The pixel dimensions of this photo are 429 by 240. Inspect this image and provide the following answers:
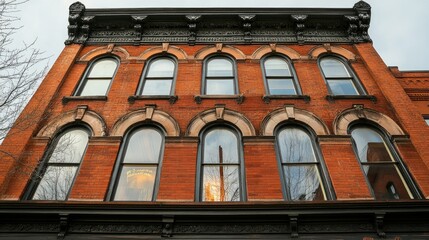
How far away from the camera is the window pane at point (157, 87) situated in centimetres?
1060

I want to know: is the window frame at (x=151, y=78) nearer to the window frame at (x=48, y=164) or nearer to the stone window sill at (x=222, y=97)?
the stone window sill at (x=222, y=97)

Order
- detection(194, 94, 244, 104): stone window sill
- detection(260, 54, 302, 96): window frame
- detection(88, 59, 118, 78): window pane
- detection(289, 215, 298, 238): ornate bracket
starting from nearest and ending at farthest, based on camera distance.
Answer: detection(289, 215, 298, 238): ornate bracket
detection(194, 94, 244, 104): stone window sill
detection(260, 54, 302, 96): window frame
detection(88, 59, 118, 78): window pane

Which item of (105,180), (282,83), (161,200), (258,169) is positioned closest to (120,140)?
(105,180)

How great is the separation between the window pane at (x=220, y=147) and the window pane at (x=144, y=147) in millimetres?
1304

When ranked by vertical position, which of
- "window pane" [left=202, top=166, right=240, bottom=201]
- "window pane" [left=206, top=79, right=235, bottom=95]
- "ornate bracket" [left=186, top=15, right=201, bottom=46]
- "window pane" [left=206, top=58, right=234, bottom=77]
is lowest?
"window pane" [left=202, top=166, right=240, bottom=201]

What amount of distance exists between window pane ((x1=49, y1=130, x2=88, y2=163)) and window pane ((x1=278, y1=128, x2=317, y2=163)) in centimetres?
533

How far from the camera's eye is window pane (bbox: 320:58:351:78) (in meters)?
11.4

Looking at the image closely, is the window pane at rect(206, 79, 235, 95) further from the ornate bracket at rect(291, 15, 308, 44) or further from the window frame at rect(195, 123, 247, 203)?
the ornate bracket at rect(291, 15, 308, 44)

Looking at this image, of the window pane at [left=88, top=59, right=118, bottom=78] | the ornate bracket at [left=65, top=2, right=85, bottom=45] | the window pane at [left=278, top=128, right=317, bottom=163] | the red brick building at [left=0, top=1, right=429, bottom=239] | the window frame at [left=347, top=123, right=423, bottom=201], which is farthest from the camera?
the ornate bracket at [left=65, top=2, right=85, bottom=45]

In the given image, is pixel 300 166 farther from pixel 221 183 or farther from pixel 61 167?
pixel 61 167

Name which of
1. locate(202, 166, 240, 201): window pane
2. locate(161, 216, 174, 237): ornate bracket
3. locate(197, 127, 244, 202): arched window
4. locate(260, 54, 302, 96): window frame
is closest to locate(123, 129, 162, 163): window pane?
locate(197, 127, 244, 202): arched window

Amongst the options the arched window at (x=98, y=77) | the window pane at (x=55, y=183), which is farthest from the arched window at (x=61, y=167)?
the arched window at (x=98, y=77)

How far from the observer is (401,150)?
8688mm

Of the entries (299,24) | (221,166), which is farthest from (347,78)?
(221,166)
